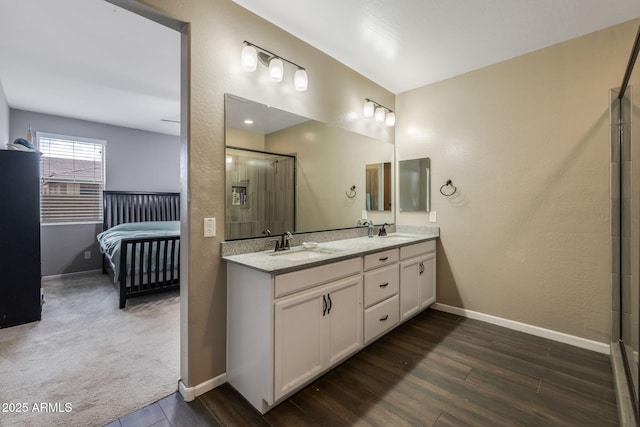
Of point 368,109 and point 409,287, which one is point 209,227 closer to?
point 409,287

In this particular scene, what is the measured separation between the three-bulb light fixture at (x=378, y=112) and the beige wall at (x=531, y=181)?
1.10 ft

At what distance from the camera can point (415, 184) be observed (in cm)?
335

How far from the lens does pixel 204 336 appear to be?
1799mm

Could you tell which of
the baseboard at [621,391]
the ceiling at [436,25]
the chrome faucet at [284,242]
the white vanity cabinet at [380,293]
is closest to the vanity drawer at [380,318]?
the white vanity cabinet at [380,293]

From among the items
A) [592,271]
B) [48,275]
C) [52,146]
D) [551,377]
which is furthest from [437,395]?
[52,146]

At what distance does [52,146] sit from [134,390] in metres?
4.86

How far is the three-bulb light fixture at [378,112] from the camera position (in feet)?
10.2

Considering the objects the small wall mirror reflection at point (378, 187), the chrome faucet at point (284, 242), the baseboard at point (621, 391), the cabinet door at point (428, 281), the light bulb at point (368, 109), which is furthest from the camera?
the small wall mirror reflection at point (378, 187)

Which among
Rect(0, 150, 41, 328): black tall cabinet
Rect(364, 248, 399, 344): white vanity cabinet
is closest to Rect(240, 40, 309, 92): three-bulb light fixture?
Rect(364, 248, 399, 344): white vanity cabinet

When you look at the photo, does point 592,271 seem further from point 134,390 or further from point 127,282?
point 127,282

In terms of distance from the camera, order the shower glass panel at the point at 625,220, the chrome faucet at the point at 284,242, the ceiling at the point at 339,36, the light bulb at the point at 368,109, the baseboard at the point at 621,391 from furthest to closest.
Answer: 1. the light bulb at the point at 368,109
2. the chrome faucet at the point at 284,242
3. the ceiling at the point at 339,36
4. the shower glass panel at the point at 625,220
5. the baseboard at the point at 621,391

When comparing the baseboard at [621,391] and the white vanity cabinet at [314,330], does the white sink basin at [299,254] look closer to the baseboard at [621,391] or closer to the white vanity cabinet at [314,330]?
the white vanity cabinet at [314,330]

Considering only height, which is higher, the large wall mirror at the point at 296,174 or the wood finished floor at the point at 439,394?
the large wall mirror at the point at 296,174

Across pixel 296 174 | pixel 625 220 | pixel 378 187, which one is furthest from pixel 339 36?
pixel 625 220
